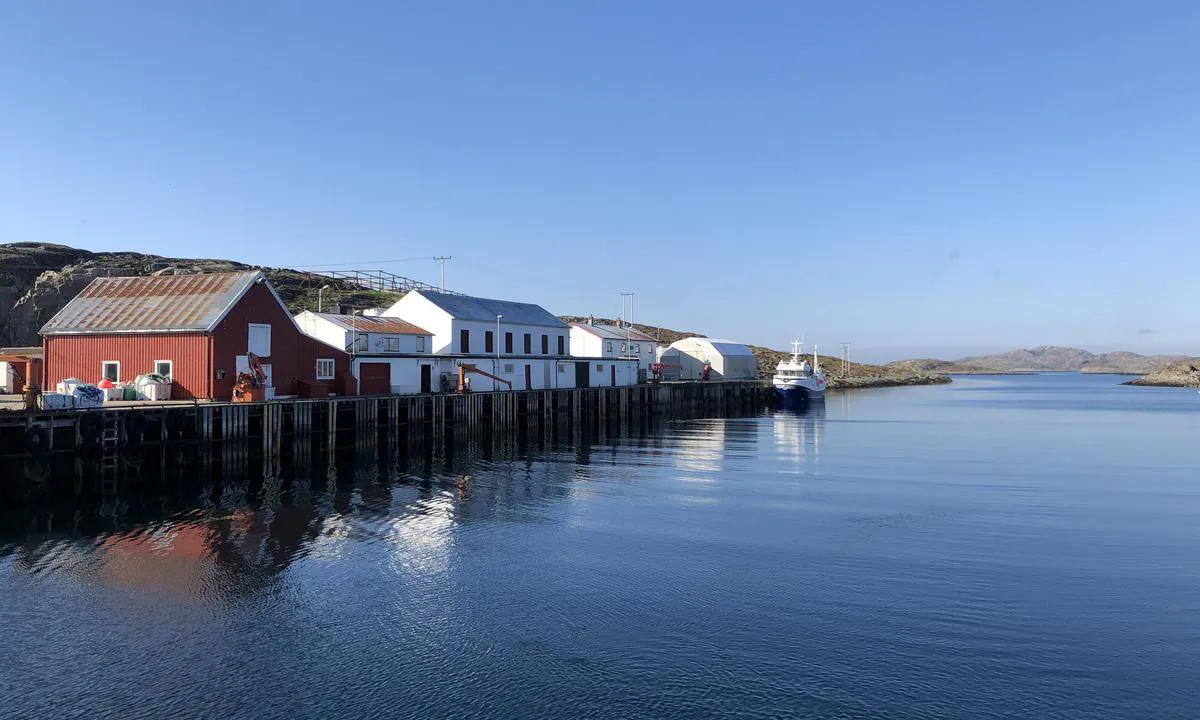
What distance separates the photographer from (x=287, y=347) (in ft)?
152

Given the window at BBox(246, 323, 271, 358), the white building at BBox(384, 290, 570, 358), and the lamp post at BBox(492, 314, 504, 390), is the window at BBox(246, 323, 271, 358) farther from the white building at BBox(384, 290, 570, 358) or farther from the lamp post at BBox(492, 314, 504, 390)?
the lamp post at BBox(492, 314, 504, 390)

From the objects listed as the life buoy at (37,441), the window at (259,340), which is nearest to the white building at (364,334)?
the window at (259,340)

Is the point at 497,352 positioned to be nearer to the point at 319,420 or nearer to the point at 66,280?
the point at 319,420

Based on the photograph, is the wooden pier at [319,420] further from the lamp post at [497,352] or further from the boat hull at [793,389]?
the boat hull at [793,389]

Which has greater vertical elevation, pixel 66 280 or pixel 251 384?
pixel 66 280

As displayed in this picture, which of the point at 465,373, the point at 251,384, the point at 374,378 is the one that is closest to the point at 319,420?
the point at 251,384

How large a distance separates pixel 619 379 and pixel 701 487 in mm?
48057

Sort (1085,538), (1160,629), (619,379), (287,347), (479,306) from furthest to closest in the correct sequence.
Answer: (619,379) < (479,306) < (287,347) < (1085,538) < (1160,629)

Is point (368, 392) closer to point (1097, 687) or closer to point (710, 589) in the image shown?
point (710, 589)

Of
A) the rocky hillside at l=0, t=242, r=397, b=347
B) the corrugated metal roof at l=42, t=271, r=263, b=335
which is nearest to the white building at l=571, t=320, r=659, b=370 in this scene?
the rocky hillside at l=0, t=242, r=397, b=347

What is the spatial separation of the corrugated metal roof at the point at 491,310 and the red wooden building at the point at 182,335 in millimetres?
16168

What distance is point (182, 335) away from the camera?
4178 centimetres

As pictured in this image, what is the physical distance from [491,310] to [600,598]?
50.7 metres

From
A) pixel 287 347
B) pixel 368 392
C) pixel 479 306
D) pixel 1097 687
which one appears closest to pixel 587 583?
pixel 1097 687
